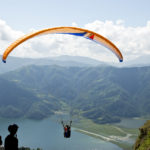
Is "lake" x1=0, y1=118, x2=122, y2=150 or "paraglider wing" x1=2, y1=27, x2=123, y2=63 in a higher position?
"paraglider wing" x1=2, y1=27, x2=123, y2=63

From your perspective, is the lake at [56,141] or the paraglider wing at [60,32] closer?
the paraglider wing at [60,32]

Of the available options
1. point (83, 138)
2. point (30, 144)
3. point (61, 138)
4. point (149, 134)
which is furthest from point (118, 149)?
point (149, 134)

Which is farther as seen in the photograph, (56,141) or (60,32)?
(56,141)

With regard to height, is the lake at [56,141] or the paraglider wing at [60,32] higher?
the paraglider wing at [60,32]

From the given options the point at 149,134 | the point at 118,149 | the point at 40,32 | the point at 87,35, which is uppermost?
the point at 87,35

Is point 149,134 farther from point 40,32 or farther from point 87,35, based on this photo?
point 40,32

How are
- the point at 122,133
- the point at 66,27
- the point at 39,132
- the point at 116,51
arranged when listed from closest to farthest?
1. the point at 66,27
2. the point at 116,51
3. the point at 39,132
4. the point at 122,133

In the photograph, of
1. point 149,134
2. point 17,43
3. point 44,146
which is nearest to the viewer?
point 17,43

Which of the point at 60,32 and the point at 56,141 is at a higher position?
the point at 60,32

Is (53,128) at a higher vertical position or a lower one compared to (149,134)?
lower

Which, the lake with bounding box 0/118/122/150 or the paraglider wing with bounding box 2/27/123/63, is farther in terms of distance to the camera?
the lake with bounding box 0/118/122/150

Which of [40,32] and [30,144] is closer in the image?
[40,32]
